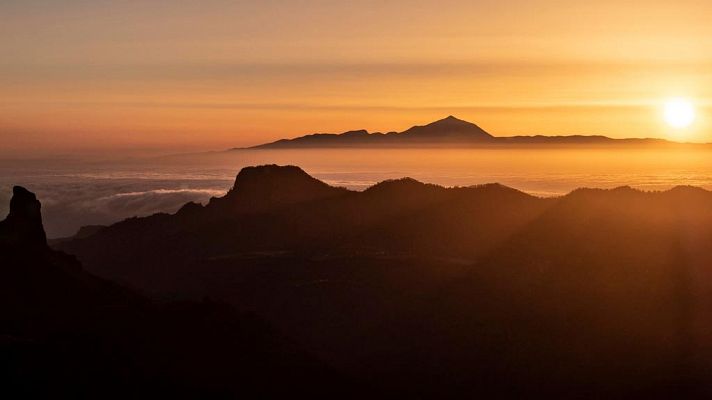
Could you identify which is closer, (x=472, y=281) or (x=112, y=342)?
(x=112, y=342)

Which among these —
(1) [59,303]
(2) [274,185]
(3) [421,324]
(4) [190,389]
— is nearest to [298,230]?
(2) [274,185]

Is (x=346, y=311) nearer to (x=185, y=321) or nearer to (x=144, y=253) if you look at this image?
(x=185, y=321)

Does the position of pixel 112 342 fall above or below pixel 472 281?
above

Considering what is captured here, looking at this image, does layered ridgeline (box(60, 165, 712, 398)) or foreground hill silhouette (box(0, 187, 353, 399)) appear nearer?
foreground hill silhouette (box(0, 187, 353, 399))

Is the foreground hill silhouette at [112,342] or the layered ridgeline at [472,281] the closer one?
the foreground hill silhouette at [112,342]
